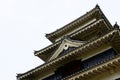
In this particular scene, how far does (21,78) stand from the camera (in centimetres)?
2419

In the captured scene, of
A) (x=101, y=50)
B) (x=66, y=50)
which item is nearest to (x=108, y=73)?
(x=101, y=50)

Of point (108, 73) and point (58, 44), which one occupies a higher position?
point (58, 44)

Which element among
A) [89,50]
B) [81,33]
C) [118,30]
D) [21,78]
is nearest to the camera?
[118,30]

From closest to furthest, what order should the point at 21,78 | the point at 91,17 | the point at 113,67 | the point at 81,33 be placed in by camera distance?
the point at 113,67 < the point at 21,78 < the point at 81,33 < the point at 91,17

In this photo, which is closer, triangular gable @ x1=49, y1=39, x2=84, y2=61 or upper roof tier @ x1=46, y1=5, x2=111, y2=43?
triangular gable @ x1=49, y1=39, x2=84, y2=61

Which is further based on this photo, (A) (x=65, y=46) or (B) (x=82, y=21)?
(B) (x=82, y=21)

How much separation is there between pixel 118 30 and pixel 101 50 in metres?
2.16

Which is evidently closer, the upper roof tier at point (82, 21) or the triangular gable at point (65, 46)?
the triangular gable at point (65, 46)

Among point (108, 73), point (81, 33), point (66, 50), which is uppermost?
point (81, 33)

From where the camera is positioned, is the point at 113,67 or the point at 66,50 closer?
the point at 113,67

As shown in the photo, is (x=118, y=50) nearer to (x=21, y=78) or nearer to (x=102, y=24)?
(x=102, y=24)

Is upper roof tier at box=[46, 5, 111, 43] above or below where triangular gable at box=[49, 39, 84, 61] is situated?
above

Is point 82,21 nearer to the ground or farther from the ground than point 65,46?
farther from the ground

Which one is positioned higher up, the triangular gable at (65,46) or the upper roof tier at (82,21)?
the upper roof tier at (82,21)
